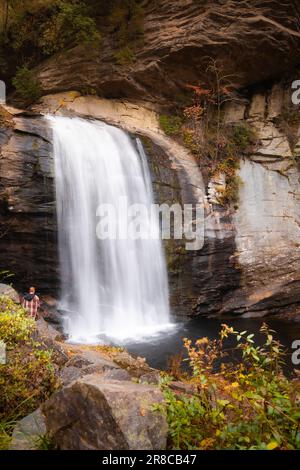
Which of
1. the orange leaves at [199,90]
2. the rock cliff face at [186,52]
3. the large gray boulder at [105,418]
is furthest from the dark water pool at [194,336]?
the rock cliff face at [186,52]

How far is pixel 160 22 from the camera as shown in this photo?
518 inches

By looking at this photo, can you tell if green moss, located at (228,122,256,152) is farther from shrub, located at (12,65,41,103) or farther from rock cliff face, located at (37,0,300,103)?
shrub, located at (12,65,41,103)

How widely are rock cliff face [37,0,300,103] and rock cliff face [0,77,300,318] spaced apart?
751 millimetres

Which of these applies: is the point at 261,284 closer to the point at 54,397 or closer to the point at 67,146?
the point at 67,146

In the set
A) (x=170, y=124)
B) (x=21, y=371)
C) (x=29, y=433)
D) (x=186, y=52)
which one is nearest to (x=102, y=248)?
(x=21, y=371)

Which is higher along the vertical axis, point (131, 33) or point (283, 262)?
point (131, 33)

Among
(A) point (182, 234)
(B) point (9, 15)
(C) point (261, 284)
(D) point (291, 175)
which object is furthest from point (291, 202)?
(B) point (9, 15)

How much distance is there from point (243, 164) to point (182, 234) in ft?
13.2

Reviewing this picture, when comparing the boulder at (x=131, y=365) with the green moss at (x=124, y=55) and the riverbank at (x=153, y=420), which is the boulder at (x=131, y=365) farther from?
the green moss at (x=124, y=55)

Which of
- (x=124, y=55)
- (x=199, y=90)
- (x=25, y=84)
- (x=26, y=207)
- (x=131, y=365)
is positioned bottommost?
(x=131, y=365)

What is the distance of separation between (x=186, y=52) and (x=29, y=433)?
526 inches

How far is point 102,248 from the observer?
401 inches

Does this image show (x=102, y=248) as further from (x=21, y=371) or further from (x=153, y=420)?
(x=153, y=420)

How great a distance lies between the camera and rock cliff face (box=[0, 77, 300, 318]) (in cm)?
905
